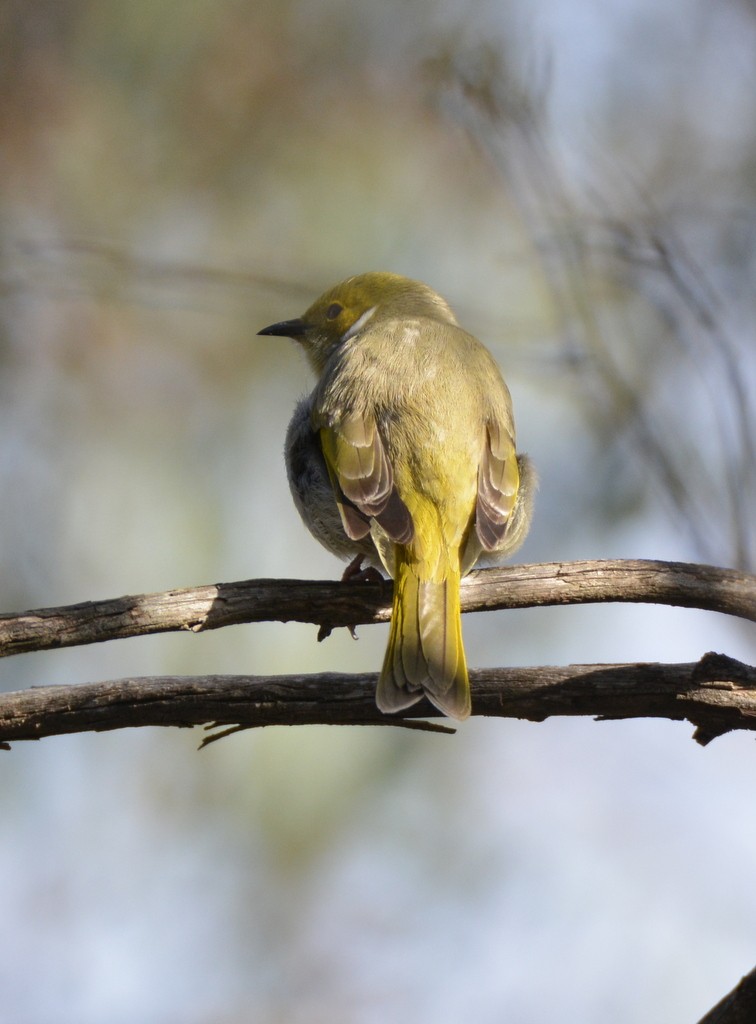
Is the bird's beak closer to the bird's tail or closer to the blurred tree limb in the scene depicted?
the bird's tail

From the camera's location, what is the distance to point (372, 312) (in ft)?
19.7

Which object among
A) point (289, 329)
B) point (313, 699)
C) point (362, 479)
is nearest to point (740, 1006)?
point (313, 699)

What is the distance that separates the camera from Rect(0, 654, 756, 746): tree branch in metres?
2.94

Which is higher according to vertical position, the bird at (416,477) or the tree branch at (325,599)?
the bird at (416,477)

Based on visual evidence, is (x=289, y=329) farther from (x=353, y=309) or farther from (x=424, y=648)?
(x=424, y=648)

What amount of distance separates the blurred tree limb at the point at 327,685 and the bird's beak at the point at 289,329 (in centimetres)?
308

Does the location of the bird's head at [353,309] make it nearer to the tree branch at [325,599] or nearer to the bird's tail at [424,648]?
the bird's tail at [424,648]

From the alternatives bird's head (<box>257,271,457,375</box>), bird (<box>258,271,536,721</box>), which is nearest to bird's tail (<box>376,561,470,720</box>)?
bird (<box>258,271,536,721</box>)

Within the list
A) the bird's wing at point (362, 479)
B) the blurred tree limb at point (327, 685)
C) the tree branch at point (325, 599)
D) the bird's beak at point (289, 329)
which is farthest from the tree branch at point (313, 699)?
the bird's beak at point (289, 329)

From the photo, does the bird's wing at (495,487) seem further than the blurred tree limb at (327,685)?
Yes

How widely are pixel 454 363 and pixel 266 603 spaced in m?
1.71

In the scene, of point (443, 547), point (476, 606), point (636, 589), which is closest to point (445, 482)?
point (443, 547)

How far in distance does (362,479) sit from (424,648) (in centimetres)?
88

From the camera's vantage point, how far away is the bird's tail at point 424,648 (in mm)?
3219
